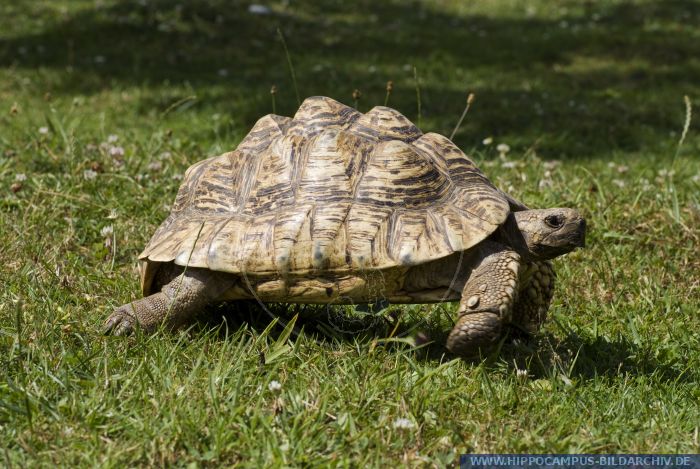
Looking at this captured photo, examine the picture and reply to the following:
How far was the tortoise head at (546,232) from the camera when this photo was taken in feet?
12.2

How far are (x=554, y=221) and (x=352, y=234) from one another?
0.92m

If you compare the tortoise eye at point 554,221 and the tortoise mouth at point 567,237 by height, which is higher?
the tortoise eye at point 554,221

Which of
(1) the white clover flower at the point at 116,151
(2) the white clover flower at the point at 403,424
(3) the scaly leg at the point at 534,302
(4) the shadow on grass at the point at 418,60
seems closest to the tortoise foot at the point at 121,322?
(2) the white clover flower at the point at 403,424

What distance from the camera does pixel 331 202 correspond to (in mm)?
3701

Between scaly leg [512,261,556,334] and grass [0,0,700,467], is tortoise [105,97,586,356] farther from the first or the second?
grass [0,0,700,467]

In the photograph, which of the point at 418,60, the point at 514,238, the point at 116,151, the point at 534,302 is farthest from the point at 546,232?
the point at 418,60

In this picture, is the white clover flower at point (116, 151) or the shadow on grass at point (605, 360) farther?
the white clover flower at point (116, 151)

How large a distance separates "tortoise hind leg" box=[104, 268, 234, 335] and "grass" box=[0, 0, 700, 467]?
94mm

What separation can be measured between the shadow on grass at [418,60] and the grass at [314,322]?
66 mm

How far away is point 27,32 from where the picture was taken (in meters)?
12.2

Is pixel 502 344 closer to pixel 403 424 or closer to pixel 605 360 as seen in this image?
pixel 605 360

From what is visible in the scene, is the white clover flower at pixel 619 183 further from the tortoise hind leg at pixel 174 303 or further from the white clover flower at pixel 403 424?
the white clover flower at pixel 403 424

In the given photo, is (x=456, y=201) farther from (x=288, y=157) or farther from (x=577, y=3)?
(x=577, y=3)

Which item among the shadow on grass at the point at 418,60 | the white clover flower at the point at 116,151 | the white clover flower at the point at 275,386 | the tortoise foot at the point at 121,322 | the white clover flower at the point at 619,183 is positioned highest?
the white clover flower at the point at 275,386
